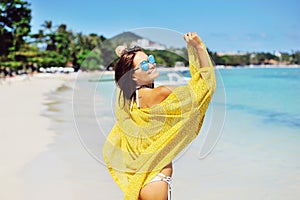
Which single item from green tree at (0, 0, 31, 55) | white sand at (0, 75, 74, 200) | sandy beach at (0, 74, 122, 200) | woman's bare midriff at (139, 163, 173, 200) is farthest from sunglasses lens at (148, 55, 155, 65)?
green tree at (0, 0, 31, 55)

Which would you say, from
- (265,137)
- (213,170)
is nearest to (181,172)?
(213,170)

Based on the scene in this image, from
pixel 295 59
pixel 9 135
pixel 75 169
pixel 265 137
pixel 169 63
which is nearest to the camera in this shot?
pixel 169 63

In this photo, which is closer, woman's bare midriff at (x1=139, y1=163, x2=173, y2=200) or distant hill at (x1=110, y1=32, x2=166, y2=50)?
woman's bare midriff at (x1=139, y1=163, x2=173, y2=200)

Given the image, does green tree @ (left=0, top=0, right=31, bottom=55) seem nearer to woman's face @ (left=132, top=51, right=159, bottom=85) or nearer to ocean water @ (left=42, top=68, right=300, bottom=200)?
ocean water @ (left=42, top=68, right=300, bottom=200)

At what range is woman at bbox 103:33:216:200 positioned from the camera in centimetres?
177

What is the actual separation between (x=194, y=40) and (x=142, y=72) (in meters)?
0.24

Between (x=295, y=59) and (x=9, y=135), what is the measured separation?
2992 inches

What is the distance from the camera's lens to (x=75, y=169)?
4.83 meters

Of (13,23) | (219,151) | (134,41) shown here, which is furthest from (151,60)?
(13,23)

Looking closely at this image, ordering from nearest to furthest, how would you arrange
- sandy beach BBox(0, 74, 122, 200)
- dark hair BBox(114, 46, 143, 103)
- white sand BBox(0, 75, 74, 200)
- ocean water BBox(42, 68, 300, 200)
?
1. dark hair BBox(114, 46, 143, 103)
2. ocean water BBox(42, 68, 300, 200)
3. sandy beach BBox(0, 74, 122, 200)
4. white sand BBox(0, 75, 74, 200)

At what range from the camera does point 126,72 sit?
1.88 meters

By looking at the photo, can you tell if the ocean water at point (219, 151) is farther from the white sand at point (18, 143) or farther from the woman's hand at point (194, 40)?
the white sand at point (18, 143)

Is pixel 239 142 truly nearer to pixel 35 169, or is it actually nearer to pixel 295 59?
pixel 35 169

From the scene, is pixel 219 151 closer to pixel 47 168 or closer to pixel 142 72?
pixel 47 168
